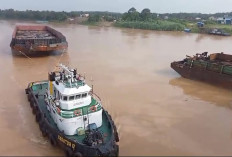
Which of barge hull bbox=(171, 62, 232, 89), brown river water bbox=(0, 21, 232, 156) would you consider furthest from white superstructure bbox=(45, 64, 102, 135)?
barge hull bbox=(171, 62, 232, 89)

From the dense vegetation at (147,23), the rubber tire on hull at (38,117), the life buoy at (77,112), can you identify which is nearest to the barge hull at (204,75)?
the life buoy at (77,112)

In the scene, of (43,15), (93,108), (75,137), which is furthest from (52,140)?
(43,15)

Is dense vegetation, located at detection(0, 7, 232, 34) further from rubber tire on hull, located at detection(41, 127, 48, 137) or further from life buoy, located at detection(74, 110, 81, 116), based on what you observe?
life buoy, located at detection(74, 110, 81, 116)

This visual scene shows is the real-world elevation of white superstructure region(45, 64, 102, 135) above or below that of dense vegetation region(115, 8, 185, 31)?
below

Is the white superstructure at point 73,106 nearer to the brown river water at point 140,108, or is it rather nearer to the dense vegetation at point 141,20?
the brown river water at point 140,108

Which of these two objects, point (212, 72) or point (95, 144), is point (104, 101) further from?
point (212, 72)

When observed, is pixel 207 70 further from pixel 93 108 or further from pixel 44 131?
pixel 44 131

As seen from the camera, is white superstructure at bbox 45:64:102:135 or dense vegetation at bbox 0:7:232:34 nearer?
white superstructure at bbox 45:64:102:135
